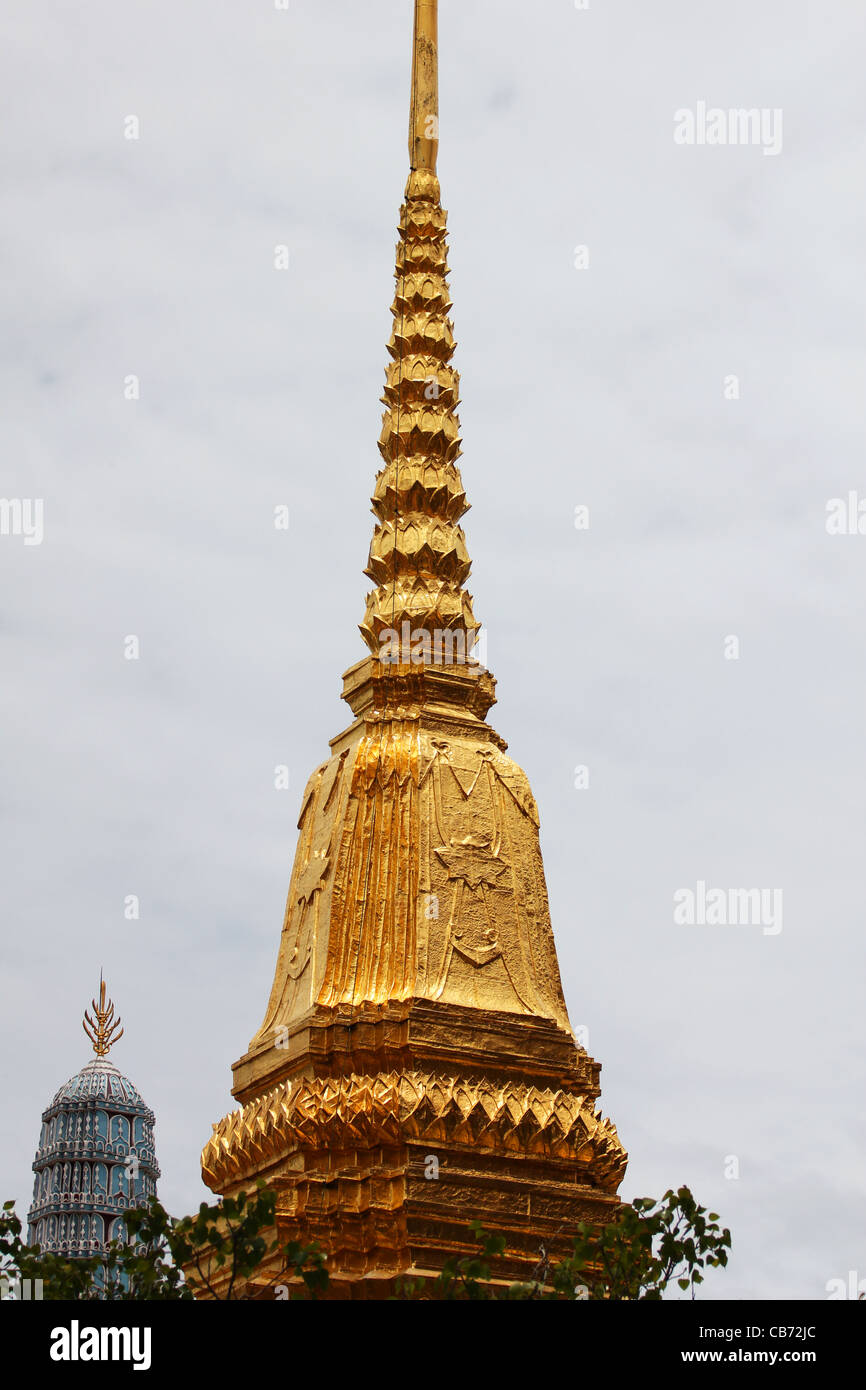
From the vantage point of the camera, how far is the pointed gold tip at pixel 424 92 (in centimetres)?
2878

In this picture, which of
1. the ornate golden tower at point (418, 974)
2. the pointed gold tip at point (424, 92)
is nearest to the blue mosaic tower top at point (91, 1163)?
the ornate golden tower at point (418, 974)

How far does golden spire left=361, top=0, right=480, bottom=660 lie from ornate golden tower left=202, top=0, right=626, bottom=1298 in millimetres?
29

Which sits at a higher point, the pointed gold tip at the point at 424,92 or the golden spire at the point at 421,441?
the pointed gold tip at the point at 424,92

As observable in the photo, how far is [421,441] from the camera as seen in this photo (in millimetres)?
27500

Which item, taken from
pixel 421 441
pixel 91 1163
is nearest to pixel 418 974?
pixel 421 441

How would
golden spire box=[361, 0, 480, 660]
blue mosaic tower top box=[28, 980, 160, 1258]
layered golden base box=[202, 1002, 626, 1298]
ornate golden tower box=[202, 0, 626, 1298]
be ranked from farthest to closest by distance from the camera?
1. blue mosaic tower top box=[28, 980, 160, 1258]
2. golden spire box=[361, 0, 480, 660]
3. ornate golden tower box=[202, 0, 626, 1298]
4. layered golden base box=[202, 1002, 626, 1298]

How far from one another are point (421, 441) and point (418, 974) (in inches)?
271

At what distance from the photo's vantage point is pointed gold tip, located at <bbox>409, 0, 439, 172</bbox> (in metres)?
28.8

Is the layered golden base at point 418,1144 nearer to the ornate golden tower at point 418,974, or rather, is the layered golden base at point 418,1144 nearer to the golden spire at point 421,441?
the ornate golden tower at point 418,974

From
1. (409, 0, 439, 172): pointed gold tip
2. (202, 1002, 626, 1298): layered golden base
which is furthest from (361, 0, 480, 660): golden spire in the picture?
(202, 1002, 626, 1298): layered golden base

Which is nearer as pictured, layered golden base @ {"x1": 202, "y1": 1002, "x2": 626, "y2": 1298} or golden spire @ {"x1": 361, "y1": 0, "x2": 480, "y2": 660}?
layered golden base @ {"x1": 202, "y1": 1002, "x2": 626, "y2": 1298}

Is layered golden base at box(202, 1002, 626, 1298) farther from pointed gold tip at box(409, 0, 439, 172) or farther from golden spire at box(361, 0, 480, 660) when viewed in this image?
pointed gold tip at box(409, 0, 439, 172)

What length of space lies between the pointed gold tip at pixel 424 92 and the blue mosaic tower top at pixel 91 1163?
1773 centimetres

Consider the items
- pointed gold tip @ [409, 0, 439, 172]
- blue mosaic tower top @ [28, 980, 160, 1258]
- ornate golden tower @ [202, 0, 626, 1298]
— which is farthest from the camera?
blue mosaic tower top @ [28, 980, 160, 1258]
